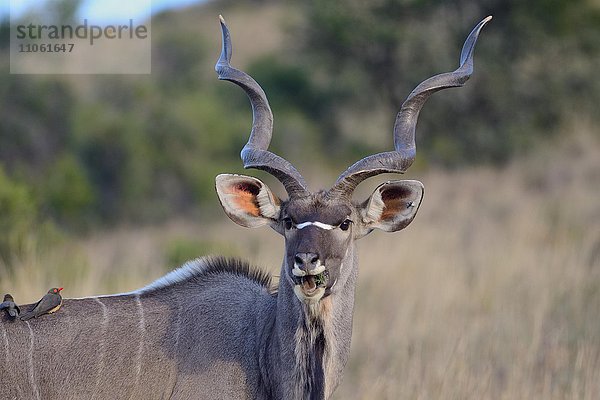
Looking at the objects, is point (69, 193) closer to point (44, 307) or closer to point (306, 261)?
point (44, 307)

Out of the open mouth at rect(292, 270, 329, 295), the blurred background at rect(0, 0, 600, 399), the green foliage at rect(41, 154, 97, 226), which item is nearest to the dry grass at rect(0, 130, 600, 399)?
the blurred background at rect(0, 0, 600, 399)

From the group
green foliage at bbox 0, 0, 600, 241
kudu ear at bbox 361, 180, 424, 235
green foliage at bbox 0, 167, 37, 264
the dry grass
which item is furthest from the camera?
green foliage at bbox 0, 0, 600, 241

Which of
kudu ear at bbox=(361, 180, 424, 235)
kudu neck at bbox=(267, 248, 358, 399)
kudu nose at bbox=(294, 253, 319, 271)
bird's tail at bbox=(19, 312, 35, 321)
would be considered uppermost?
kudu ear at bbox=(361, 180, 424, 235)

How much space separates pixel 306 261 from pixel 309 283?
5.7 inches

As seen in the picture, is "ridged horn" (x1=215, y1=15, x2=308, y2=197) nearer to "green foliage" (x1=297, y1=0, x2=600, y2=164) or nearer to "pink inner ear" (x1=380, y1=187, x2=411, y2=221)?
"pink inner ear" (x1=380, y1=187, x2=411, y2=221)

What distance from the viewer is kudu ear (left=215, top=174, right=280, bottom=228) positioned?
465 centimetres

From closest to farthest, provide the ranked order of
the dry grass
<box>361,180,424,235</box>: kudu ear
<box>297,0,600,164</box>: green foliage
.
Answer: <box>361,180,424,235</box>: kudu ear < the dry grass < <box>297,0,600,164</box>: green foliage

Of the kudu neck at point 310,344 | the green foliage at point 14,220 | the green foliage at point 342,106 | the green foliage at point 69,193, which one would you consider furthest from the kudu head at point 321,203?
the green foliage at point 342,106

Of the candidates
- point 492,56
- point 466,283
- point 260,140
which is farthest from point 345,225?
point 492,56

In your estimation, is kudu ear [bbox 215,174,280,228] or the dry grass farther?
the dry grass

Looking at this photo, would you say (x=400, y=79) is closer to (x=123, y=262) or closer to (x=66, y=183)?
(x=66, y=183)

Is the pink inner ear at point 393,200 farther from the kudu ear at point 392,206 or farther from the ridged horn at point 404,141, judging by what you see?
the ridged horn at point 404,141

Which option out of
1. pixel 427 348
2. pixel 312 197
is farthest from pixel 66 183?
pixel 312 197

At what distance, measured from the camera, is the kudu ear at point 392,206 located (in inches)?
183
